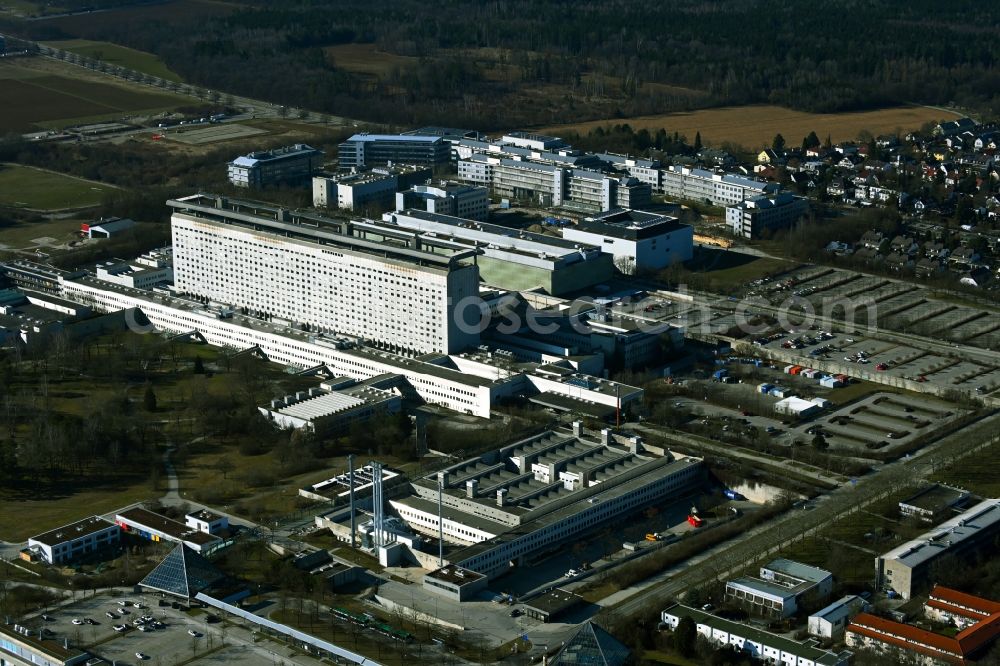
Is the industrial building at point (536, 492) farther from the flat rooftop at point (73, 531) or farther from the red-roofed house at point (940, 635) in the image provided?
the red-roofed house at point (940, 635)

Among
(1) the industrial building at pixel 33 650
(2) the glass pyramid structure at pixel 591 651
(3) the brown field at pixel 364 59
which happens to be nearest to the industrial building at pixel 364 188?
(3) the brown field at pixel 364 59

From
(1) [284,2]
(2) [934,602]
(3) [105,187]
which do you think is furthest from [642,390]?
(1) [284,2]

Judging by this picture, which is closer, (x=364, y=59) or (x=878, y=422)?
(x=878, y=422)

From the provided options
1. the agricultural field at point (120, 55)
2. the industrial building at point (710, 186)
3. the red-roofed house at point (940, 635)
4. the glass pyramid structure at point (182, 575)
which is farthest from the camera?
the agricultural field at point (120, 55)

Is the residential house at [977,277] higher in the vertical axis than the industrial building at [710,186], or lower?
lower

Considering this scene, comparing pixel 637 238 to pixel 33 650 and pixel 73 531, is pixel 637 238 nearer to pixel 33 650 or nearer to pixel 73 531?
pixel 73 531

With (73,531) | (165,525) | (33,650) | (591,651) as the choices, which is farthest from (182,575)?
(591,651)

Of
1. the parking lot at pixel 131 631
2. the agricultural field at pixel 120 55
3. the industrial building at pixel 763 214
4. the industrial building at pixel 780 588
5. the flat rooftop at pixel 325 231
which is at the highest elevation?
the flat rooftop at pixel 325 231
